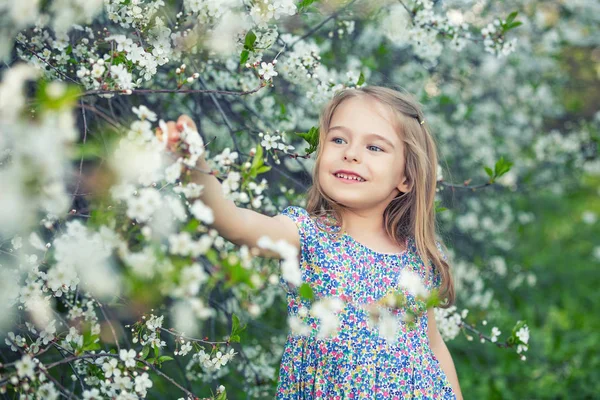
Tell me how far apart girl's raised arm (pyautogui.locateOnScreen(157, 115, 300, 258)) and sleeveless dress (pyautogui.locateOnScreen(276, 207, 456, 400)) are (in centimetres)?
9

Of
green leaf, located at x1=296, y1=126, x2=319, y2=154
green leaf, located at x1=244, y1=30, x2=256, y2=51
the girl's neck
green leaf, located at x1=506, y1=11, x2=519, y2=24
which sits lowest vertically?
the girl's neck

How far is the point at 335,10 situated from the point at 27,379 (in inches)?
72.1

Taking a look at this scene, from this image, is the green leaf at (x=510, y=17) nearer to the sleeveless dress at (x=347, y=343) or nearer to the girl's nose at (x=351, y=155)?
the girl's nose at (x=351, y=155)

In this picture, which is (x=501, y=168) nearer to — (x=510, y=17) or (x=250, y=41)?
(x=510, y=17)

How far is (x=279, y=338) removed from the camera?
3020mm

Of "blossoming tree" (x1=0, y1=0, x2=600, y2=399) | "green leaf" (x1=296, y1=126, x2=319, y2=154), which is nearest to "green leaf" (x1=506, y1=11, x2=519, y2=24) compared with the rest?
"blossoming tree" (x1=0, y1=0, x2=600, y2=399)

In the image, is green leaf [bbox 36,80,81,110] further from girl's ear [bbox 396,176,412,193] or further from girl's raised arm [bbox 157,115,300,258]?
girl's ear [bbox 396,176,412,193]

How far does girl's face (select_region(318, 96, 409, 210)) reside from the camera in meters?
1.98

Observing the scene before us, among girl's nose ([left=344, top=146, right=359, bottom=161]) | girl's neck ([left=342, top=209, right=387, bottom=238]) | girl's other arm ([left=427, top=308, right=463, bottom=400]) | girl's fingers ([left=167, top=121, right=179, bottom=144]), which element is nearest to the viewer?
girl's fingers ([left=167, top=121, right=179, bottom=144])

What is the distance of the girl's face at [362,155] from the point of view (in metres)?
1.98

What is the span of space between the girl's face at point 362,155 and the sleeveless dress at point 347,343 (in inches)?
5.2

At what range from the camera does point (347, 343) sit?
1.89 m

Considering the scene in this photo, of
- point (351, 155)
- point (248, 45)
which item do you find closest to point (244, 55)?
point (248, 45)

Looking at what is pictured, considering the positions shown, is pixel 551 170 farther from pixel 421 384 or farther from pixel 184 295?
pixel 184 295
